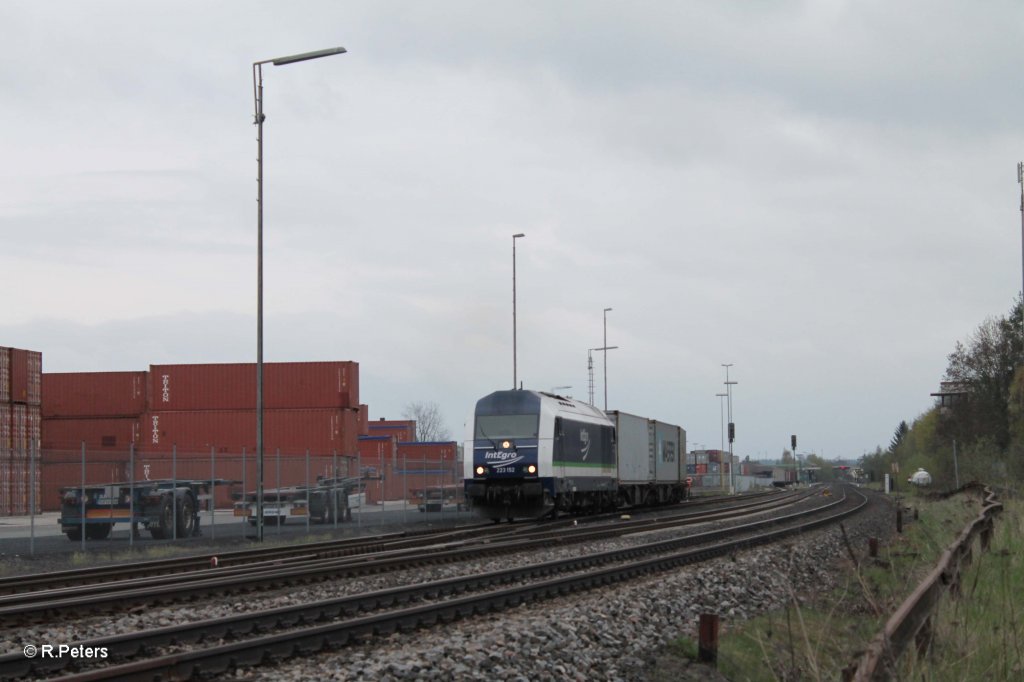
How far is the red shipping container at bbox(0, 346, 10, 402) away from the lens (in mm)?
50188

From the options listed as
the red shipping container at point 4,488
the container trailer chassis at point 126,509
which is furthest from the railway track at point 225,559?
the red shipping container at point 4,488

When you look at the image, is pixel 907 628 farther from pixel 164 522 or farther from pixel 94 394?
pixel 94 394

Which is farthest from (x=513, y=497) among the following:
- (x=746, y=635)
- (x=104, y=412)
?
(x=104, y=412)

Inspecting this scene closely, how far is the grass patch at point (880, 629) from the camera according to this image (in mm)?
6750

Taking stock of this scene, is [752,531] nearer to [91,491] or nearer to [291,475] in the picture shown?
[91,491]

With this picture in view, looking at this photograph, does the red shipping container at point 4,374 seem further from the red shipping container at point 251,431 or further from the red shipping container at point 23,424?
the red shipping container at point 251,431

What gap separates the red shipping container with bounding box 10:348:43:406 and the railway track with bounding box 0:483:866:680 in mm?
42251

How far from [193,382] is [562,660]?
53.2 metres

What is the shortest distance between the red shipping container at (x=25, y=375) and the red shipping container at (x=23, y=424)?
13.4 inches

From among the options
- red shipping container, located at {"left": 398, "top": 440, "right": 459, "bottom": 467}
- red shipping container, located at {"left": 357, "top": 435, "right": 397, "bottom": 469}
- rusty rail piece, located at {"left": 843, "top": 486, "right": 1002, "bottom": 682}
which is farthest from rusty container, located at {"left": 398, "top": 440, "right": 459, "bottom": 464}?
rusty rail piece, located at {"left": 843, "top": 486, "right": 1002, "bottom": 682}

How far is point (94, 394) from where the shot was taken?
203 ft

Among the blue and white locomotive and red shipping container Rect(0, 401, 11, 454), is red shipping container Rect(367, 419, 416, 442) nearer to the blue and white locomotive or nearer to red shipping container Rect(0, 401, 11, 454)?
red shipping container Rect(0, 401, 11, 454)

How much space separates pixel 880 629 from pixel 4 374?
50.9 m

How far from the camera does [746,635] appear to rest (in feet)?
34.1
